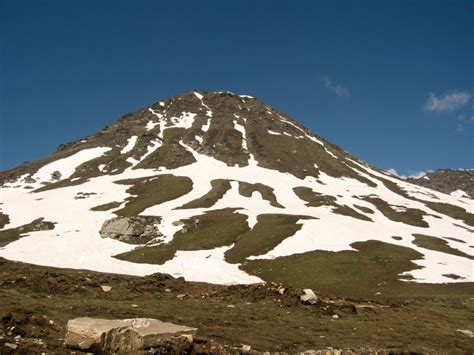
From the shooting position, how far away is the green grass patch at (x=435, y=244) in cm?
8331

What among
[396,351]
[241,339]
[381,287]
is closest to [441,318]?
[396,351]

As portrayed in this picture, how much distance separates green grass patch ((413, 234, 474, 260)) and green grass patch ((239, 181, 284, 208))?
3893cm

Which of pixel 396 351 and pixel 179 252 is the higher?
pixel 179 252

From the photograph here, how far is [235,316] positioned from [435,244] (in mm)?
76002

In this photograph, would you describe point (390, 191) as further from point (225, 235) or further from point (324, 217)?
point (225, 235)

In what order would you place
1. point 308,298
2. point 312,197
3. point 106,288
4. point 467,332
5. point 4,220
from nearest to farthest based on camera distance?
point 467,332 → point 106,288 → point 308,298 → point 4,220 → point 312,197

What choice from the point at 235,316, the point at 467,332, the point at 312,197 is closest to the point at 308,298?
the point at 235,316

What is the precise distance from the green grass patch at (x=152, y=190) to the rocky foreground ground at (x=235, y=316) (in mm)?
81267

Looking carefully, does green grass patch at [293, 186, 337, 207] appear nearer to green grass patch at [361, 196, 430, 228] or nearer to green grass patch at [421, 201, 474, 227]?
green grass patch at [361, 196, 430, 228]

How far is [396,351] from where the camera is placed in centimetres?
2028

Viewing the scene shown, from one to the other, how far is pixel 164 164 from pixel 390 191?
3661 inches

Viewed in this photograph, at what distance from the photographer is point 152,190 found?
13575 cm

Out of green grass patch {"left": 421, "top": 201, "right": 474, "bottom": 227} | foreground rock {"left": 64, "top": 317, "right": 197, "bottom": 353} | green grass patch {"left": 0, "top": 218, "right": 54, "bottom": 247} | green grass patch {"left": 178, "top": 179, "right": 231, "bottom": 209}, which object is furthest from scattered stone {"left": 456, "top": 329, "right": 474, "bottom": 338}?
green grass patch {"left": 421, "top": 201, "right": 474, "bottom": 227}

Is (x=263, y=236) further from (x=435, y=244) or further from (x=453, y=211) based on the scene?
(x=453, y=211)
